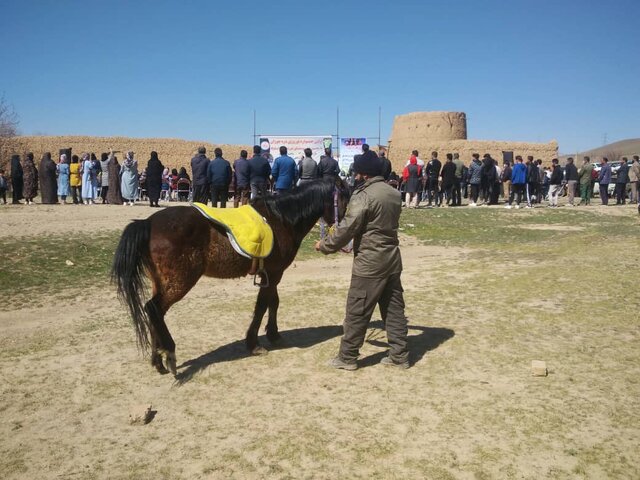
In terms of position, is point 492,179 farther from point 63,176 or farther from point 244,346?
point 244,346

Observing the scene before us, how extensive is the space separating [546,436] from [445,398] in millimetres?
775

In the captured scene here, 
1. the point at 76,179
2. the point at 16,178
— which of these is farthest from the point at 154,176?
the point at 16,178

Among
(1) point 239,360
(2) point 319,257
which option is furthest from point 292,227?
(2) point 319,257

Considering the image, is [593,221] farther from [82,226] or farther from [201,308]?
[82,226]

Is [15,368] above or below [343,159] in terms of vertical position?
below

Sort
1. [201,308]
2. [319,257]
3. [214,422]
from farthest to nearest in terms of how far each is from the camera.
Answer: [319,257] → [201,308] → [214,422]

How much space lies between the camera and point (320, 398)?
3.94m

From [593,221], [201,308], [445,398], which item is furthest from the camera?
[593,221]

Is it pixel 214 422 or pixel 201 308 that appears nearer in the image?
pixel 214 422

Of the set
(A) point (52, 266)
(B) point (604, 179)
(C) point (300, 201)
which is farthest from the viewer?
(B) point (604, 179)

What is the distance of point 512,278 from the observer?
796cm

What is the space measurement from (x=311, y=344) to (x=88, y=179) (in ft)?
52.0

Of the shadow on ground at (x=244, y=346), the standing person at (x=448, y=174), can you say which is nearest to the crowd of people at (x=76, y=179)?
the standing person at (x=448, y=174)

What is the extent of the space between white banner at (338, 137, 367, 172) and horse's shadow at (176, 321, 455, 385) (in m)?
19.8
